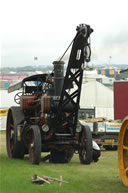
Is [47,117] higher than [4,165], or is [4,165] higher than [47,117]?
[47,117]

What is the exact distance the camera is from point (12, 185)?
30.8ft

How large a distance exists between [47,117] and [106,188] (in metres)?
5.47

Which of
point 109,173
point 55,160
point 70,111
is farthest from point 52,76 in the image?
point 109,173

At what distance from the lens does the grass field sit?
9.06 m

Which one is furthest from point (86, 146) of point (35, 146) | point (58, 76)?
point (58, 76)

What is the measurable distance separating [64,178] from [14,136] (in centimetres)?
508

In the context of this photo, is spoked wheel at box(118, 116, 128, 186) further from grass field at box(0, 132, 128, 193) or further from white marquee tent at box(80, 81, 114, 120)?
white marquee tent at box(80, 81, 114, 120)

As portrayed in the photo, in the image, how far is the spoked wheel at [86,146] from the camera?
14062 millimetres

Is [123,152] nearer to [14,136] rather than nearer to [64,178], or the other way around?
[64,178]

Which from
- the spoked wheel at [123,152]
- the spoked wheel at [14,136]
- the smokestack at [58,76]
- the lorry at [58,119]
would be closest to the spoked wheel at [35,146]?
the lorry at [58,119]

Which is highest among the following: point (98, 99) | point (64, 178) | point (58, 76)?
point (58, 76)

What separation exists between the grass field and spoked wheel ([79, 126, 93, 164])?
0.89 ft

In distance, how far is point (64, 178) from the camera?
10.6 metres

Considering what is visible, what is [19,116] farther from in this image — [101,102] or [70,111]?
[101,102]
